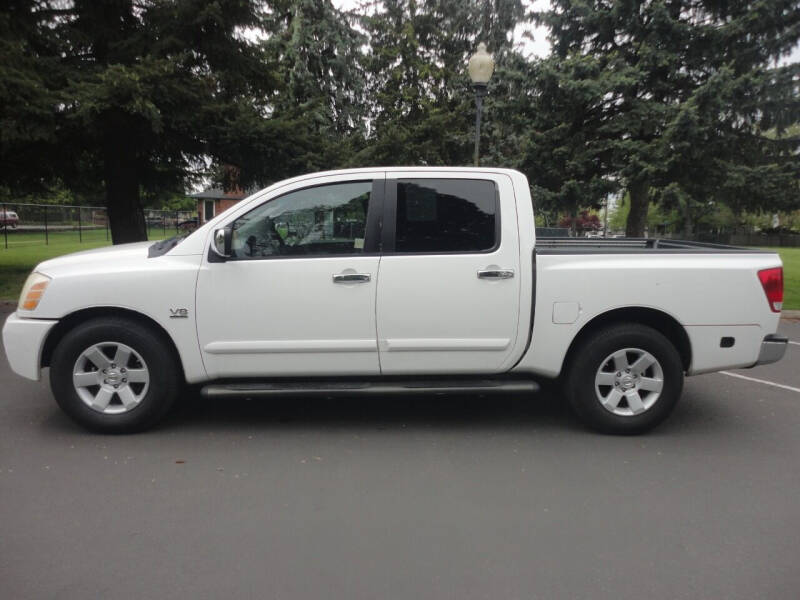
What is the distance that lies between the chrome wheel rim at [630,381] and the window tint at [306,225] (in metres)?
2.02

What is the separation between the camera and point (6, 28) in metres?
11.3

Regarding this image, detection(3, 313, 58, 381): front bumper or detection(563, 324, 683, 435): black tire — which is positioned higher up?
detection(3, 313, 58, 381): front bumper

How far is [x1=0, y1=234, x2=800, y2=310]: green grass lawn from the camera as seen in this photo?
41.3 feet

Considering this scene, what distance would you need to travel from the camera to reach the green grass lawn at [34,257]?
41.3 feet

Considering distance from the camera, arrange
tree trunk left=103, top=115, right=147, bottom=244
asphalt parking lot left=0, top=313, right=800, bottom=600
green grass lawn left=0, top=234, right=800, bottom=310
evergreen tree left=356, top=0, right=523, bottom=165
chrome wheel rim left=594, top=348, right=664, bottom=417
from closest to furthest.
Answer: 1. asphalt parking lot left=0, top=313, right=800, bottom=600
2. chrome wheel rim left=594, top=348, right=664, bottom=417
3. green grass lawn left=0, top=234, right=800, bottom=310
4. tree trunk left=103, top=115, right=147, bottom=244
5. evergreen tree left=356, top=0, right=523, bottom=165

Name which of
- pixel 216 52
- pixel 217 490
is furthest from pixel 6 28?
pixel 217 490

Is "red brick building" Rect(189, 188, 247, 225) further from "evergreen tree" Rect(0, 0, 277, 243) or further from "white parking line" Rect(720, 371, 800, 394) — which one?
"white parking line" Rect(720, 371, 800, 394)

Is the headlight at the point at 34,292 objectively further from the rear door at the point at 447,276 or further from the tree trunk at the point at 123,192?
the tree trunk at the point at 123,192

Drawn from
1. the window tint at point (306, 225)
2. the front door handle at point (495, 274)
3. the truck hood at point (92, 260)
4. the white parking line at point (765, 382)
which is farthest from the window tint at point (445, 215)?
the white parking line at point (765, 382)

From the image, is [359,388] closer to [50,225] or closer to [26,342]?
[26,342]

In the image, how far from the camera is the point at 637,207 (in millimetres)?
17516

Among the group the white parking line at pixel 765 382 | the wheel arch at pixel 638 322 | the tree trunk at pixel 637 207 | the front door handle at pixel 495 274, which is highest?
the tree trunk at pixel 637 207

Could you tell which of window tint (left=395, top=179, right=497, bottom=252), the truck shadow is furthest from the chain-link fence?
window tint (left=395, top=179, right=497, bottom=252)

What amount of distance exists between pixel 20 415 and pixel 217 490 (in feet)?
7.77
